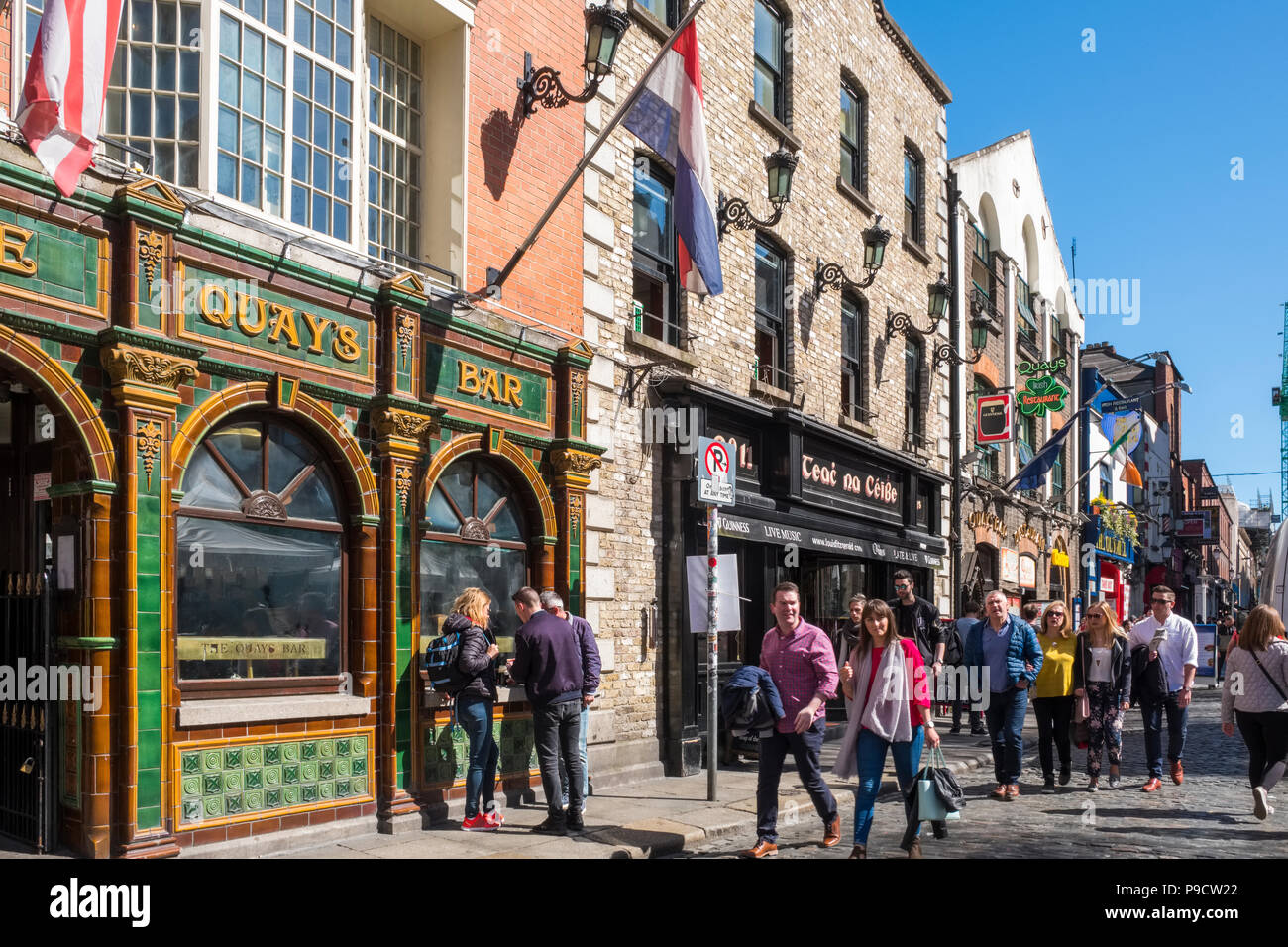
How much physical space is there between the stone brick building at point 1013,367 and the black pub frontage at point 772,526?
3877 millimetres

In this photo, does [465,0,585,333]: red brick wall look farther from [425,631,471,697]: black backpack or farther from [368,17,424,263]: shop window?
[425,631,471,697]: black backpack

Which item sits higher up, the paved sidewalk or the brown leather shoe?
the brown leather shoe

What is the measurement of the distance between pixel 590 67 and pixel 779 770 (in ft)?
22.0

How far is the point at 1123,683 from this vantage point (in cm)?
1126

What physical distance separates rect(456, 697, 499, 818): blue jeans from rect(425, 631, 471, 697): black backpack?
0.17m

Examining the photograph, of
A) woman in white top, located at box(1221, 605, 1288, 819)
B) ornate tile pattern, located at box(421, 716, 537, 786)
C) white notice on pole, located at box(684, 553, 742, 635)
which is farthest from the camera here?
white notice on pole, located at box(684, 553, 742, 635)

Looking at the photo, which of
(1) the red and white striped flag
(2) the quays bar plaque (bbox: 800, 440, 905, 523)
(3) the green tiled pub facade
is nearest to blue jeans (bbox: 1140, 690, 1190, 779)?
(2) the quays bar plaque (bbox: 800, 440, 905, 523)

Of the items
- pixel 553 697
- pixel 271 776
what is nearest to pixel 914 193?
pixel 553 697

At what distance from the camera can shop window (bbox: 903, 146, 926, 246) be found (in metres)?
21.0

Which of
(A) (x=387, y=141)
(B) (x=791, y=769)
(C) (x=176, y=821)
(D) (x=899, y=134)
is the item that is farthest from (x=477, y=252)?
(D) (x=899, y=134)

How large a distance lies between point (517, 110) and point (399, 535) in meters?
4.29

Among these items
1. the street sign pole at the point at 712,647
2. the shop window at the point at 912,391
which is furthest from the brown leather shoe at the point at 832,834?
the shop window at the point at 912,391

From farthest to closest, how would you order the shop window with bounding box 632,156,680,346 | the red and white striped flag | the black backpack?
the shop window with bounding box 632,156,680,346 < the black backpack < the red and white striped flag

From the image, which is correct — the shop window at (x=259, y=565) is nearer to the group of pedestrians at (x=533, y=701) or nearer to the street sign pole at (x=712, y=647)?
the group of pedestrians at (x=533, y=701)
